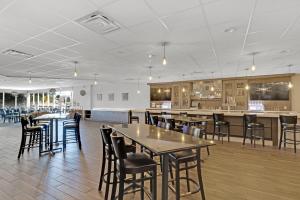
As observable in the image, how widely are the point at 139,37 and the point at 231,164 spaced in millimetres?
3162

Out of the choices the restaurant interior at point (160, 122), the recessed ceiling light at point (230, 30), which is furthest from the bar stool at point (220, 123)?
the recessed ceiling light at point (230, 30)

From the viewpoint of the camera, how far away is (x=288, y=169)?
3.58m

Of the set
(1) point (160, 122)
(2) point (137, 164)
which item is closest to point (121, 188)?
(2) point (137, 164)

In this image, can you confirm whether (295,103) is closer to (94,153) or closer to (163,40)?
(163,40)

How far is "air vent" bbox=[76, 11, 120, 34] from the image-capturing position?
2.70 m

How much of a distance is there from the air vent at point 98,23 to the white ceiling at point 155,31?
0.09m

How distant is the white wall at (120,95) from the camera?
11.6m

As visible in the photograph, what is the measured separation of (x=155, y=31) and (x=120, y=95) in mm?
9665

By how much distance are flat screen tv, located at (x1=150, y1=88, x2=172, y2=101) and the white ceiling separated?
5.00m

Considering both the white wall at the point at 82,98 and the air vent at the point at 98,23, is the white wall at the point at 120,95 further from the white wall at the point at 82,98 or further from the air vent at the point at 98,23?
the air vent at the point at 98,23

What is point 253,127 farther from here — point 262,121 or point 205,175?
point 205,175

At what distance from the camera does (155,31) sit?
3279 millimetres

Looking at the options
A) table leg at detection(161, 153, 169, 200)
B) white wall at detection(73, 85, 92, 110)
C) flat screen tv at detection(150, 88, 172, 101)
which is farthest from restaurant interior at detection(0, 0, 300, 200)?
white wall at detection(73, 85, 92, 110)

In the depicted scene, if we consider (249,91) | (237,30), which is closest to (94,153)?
(237,30)
